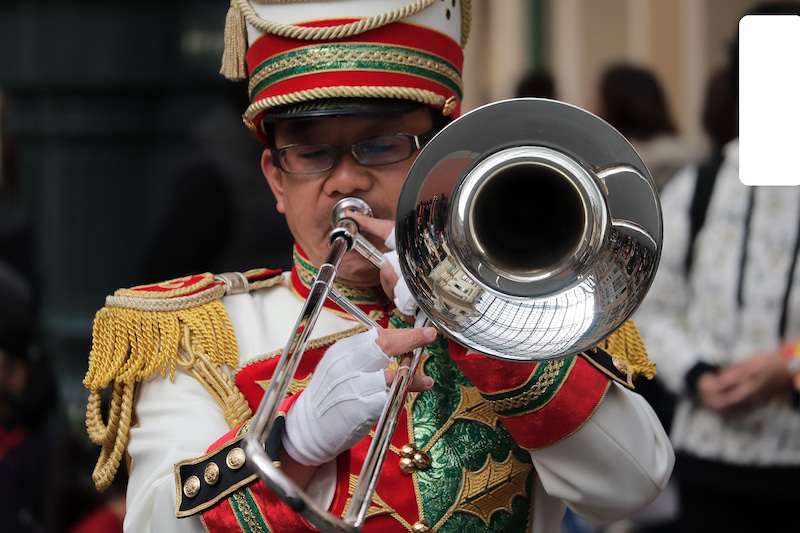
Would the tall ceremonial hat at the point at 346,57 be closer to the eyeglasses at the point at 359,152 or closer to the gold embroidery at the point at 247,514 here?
the eyeglasses at the point at 359,152

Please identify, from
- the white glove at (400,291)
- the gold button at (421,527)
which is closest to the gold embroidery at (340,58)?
the white glove at (400,291)

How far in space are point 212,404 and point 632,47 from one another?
6582 mm

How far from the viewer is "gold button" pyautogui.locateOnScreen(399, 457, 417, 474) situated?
2256mm

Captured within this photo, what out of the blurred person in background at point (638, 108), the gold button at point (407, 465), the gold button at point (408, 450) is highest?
the gold button at point (408, 450)

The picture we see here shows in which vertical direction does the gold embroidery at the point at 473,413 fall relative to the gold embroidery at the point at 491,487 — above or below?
above

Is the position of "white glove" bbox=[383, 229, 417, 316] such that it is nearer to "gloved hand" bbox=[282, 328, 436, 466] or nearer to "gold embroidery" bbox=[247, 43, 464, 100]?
"gloved hand" bbox=[282, 328, 436, 466]

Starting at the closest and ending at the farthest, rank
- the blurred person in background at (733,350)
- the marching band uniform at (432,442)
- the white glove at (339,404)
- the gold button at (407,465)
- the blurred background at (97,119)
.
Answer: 1. the white glove at (339,404)
2. the marching band uniform at (432,442)
3. the gold button at (407,465)
4. the blurred person in background at (733,350)
5. the blurred background at (97,119)

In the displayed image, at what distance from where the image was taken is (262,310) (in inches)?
99.9

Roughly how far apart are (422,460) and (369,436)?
11 cm

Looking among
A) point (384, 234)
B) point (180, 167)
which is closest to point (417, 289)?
point (384, 234)

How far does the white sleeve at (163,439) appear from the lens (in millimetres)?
2168

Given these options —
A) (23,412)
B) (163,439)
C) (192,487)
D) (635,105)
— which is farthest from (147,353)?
(635,105)

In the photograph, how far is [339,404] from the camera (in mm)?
2010

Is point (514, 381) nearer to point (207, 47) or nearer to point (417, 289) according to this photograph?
point (417, 289)
